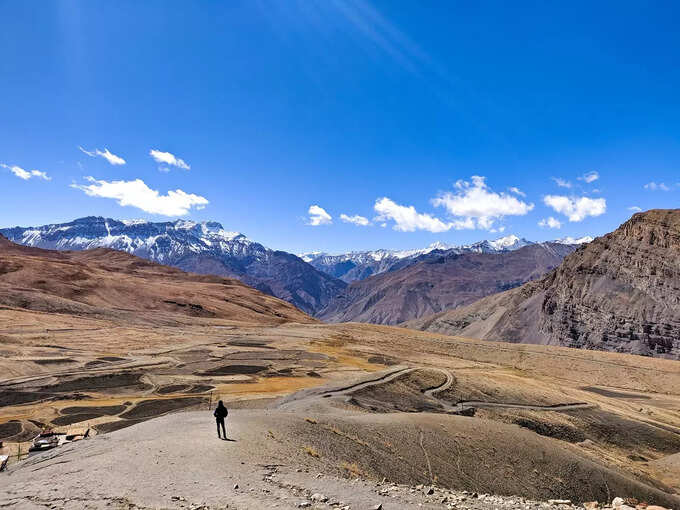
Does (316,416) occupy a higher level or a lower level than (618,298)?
lower

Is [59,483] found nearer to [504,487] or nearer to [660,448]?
[504,487]

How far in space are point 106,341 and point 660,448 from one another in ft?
285

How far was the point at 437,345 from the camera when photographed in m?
97.8

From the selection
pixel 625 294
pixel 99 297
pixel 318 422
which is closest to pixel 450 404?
pixel 318 422

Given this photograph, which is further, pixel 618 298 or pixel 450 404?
pixel 618 298

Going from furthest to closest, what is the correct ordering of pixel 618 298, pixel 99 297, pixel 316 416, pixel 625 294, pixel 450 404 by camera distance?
pixel 618 298 < pixel 625 294 < pixel 99 297 < pixel 450 404 < pixel 316 416

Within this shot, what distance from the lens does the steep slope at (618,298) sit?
409ft

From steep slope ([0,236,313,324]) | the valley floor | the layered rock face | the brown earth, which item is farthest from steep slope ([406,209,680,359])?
steep slope ([0,236,313,324])

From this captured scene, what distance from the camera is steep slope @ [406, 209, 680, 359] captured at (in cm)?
12469

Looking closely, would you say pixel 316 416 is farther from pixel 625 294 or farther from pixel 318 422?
pixel 625 294

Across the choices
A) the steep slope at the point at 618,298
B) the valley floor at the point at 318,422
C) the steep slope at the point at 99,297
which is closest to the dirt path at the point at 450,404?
the valley floor at the point at 318,422

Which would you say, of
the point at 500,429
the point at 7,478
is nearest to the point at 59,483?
the point at 7,478

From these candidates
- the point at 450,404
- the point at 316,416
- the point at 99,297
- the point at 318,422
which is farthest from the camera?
the point at 99,297

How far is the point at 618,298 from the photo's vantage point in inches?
5458
